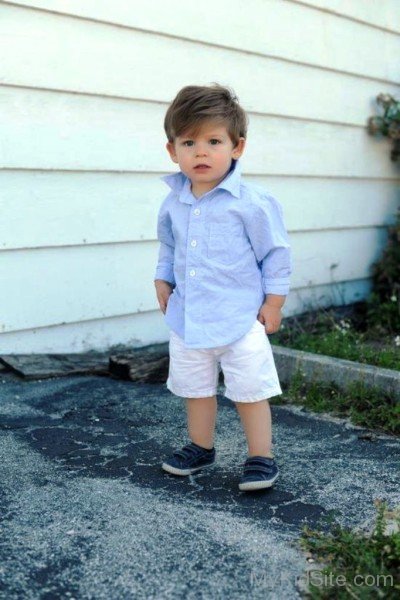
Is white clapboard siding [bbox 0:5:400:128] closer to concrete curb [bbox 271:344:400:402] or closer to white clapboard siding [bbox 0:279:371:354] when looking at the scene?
white clapboard siding [bbox 0:279:371:354]

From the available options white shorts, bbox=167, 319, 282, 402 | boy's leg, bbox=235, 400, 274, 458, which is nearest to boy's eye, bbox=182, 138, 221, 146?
white shorts, bbox=167, 319, 282, 402

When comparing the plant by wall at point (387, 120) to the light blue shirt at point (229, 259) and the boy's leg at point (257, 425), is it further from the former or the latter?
the boy's leg at point (257, 425)

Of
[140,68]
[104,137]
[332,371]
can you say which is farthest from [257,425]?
[140,68]

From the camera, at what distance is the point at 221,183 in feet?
8.70

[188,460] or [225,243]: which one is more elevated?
[225,243]

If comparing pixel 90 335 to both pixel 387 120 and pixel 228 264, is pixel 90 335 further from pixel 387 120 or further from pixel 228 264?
pixel 387 120

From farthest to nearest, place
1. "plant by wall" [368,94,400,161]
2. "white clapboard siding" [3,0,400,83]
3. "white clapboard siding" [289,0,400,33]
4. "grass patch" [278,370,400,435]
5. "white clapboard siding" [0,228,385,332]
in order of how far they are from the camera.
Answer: "plant by wall" [368,94,400,161]
"white clapboard siding" [289,0,400,33]
"white clapboard siding" [3,0,400,83]
"white clapboard siding" [0,228,385,332]
"grass patch" [278,370,400,435]

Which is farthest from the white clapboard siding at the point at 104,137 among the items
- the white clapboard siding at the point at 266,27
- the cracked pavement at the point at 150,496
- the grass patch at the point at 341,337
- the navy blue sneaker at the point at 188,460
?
the navy blue sneaker at the point at 188,460

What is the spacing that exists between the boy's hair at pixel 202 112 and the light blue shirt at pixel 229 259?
16cm

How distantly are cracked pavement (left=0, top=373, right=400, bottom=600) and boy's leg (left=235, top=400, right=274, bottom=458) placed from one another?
0.39ft

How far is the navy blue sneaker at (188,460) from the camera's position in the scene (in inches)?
108

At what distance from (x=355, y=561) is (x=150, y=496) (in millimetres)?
690

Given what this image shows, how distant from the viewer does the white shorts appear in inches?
105

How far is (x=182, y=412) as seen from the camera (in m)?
3.46
